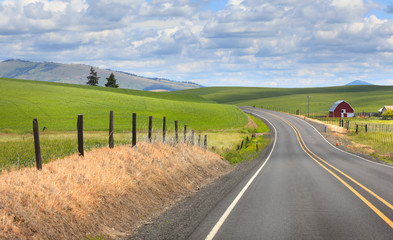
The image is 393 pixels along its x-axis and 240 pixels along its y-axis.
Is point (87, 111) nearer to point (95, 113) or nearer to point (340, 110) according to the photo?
point (95, 113)

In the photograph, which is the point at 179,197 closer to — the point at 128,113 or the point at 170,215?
the point at 170,215

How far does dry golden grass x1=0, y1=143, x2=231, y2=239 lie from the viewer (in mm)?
7361

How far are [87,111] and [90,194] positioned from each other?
55.0 m

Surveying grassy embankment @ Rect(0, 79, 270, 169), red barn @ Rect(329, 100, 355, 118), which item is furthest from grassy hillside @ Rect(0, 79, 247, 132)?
red barn @ Rect(329, 100, 355, 118)

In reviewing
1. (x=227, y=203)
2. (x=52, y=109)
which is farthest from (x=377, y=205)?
(x=52, y=109)

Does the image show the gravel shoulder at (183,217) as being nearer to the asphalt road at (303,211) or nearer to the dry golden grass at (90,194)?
the asphalt road at (303,211)

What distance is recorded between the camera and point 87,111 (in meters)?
62.3

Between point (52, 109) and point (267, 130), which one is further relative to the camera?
point (267, 130)

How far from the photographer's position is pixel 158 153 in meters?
15.9

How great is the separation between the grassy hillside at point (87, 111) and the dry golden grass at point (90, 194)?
31.5 meters

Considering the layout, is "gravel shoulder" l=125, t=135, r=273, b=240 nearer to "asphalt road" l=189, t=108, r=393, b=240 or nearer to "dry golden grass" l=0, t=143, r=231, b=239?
"asphalt road" l=189, t=108, r=393, b=240

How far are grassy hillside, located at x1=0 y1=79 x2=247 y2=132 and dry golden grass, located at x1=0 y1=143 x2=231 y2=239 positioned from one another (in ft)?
103

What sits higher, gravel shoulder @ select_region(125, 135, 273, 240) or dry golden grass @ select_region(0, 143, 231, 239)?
dry golden grass @ select_region(0, 143, 231, 239)

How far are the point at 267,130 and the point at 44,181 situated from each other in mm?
74192
